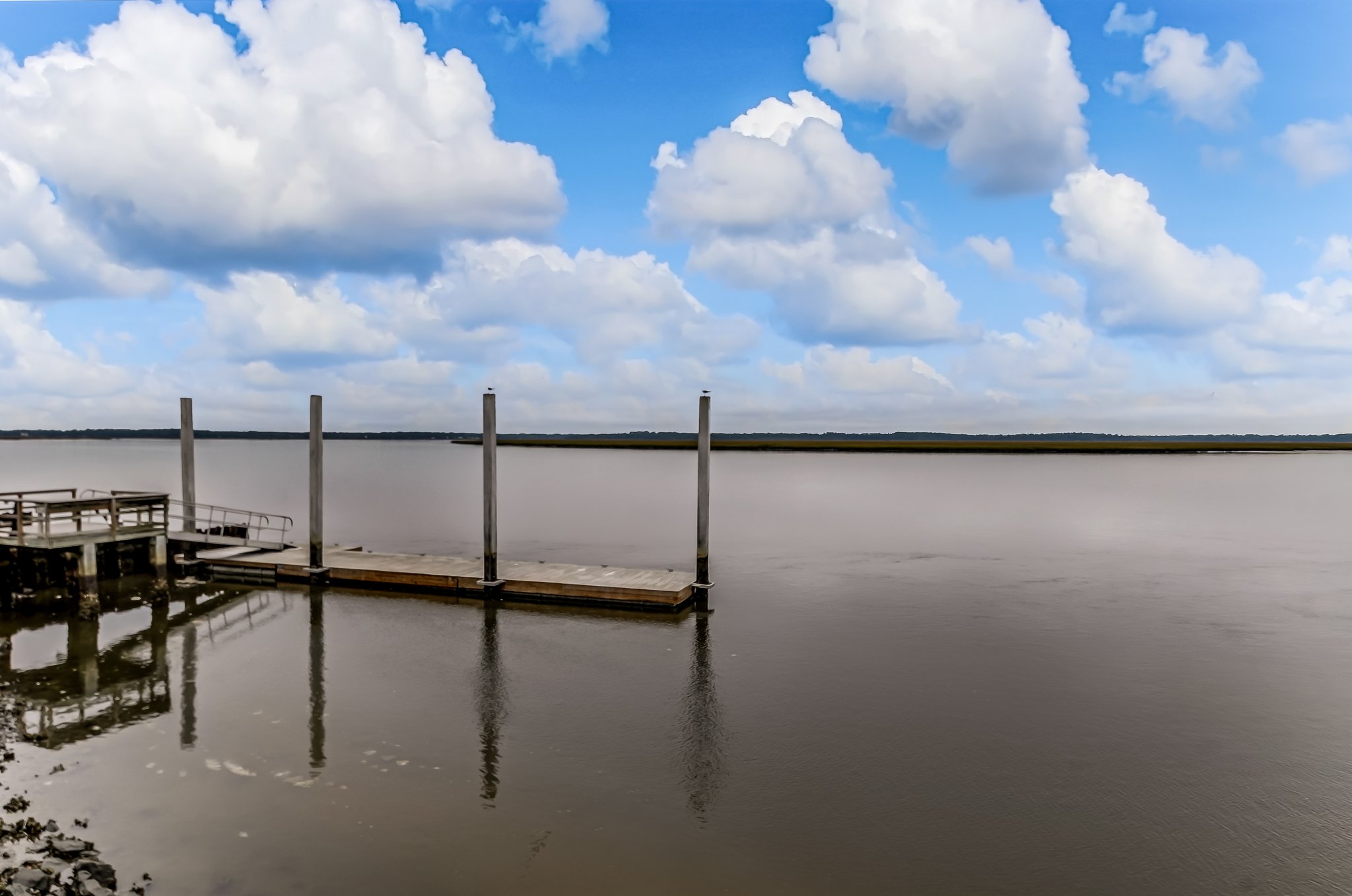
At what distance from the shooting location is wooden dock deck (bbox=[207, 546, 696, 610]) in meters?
18.8

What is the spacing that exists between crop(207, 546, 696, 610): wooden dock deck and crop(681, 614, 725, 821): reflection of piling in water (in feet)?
11.5

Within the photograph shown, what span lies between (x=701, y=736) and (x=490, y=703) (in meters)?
3.46

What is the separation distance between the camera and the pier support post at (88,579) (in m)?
18.1

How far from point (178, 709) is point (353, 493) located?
4831 centimetres

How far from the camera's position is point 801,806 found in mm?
9078

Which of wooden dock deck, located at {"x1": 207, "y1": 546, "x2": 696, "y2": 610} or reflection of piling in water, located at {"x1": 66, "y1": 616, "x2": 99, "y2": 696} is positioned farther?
wooden dock deck, located at {"x1": 207, "y1": 546, "x2": 696, "y2": 610}

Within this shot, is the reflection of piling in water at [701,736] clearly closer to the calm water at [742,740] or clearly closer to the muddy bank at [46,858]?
the calm water at [742,740]

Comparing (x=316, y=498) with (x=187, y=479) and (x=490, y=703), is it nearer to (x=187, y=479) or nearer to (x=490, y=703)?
(x=187, y=479)

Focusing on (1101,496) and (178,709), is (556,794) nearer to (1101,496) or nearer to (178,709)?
(178,709)

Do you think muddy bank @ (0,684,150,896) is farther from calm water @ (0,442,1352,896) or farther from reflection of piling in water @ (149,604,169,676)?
reflection of piling in water @ (149,604,169,676)

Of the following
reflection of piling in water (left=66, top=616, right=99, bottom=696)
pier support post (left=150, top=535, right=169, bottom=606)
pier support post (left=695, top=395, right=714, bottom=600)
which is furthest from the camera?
pier support post (left=150, top=535, right=169, bottom=606)

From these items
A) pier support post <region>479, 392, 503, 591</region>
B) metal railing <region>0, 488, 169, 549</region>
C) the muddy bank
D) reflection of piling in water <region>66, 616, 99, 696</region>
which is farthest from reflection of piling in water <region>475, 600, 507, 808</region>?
metal railing <region>0, 488, 169, 549</region>

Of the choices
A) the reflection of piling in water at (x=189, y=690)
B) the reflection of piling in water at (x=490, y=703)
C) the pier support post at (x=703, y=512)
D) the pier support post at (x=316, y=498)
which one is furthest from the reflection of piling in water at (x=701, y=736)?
the pier support post at (x=316, y=498)

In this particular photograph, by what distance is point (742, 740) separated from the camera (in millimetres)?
11117
